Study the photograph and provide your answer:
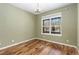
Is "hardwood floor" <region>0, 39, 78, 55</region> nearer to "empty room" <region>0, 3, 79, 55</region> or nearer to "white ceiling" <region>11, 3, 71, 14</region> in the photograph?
"empty room" <region>0, 3, 79, 55</region>

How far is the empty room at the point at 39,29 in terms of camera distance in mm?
1464

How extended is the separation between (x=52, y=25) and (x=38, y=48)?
666 millimetres

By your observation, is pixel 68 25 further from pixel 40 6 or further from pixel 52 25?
pixel 40 6

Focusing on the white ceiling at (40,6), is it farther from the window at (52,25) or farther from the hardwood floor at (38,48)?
the hardwood floor at (38,48)

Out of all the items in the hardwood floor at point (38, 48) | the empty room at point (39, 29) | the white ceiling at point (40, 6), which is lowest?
the hardwood floor at point (38, 48)

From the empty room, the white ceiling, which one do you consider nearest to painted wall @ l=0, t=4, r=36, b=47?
the empty room

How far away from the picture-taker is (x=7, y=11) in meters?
1.70

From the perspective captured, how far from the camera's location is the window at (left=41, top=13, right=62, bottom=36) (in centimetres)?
150

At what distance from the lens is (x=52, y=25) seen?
60.2 inches

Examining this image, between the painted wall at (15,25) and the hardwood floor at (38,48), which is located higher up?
the painted wall at (15,25)

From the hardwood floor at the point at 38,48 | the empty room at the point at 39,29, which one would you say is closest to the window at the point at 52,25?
the empty room at the point at 39,29

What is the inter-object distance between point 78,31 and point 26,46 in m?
1.26
